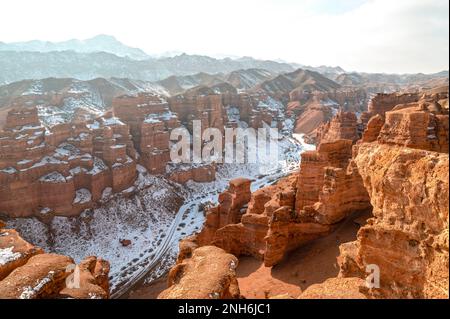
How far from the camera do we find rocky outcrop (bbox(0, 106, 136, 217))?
3406 cm

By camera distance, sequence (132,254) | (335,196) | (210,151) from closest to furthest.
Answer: (335,196), (132,254), (210,151)

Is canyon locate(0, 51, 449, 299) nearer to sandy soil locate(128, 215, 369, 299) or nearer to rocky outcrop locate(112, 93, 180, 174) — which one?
sandy soil locate(128, 215, 369, 299)

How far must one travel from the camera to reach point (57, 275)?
43.1 feet

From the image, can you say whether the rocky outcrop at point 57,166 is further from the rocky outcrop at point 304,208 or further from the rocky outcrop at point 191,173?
the rocky outcrop at point 304,208

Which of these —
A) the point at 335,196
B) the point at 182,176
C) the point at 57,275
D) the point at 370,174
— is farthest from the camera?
the point at 182,176

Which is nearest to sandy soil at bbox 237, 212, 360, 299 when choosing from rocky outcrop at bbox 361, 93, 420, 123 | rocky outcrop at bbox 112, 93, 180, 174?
rocky outcrop at bbox 361, 93, 420, 123

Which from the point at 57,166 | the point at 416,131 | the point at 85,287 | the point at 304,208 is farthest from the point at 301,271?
the point at 57,166

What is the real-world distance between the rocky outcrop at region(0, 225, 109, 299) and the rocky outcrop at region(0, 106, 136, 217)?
→ 1949 centimetres

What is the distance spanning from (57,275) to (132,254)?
2142cm

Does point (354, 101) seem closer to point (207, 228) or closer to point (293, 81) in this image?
point (293, 81)

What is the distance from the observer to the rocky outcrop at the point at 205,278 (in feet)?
36.4

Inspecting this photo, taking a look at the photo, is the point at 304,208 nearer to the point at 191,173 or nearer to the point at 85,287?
the point at 85,287
